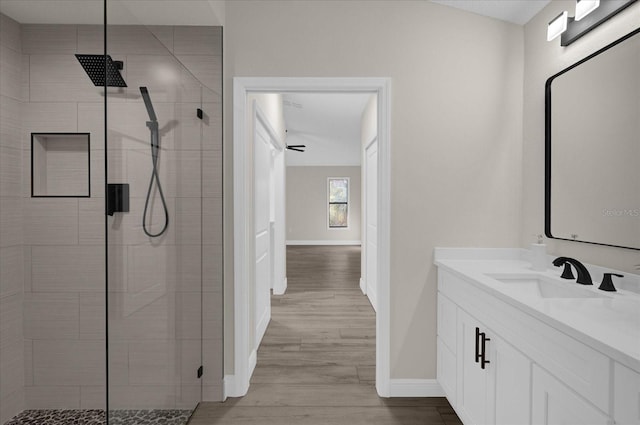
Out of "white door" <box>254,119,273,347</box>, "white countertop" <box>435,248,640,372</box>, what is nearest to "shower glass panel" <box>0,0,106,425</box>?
"white door" <box>254,119,273,347</box>

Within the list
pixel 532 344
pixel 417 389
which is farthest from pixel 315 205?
pixel 532 344

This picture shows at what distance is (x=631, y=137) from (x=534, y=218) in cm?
81

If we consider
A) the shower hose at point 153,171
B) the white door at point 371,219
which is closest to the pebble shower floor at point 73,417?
the shower hose at point 153,171

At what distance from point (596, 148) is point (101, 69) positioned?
7.28 feet

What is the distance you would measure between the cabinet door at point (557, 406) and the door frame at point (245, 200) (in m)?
1.14

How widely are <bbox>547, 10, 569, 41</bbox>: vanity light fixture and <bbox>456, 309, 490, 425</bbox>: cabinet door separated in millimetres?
1515

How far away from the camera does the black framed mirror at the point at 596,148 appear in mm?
1597

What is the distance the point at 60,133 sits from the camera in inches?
76.3

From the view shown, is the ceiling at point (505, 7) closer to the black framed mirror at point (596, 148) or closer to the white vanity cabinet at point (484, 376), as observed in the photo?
the black framed mirror at point (596, 148)

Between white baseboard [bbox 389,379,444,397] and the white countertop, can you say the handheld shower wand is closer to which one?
the white countertop

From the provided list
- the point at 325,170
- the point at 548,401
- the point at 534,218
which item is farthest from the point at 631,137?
the point at 325,170

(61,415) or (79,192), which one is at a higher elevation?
(79,192)

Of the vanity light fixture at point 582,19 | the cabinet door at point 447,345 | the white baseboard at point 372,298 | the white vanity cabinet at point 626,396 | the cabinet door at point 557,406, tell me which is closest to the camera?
the white vanity cabinet at point 626,396

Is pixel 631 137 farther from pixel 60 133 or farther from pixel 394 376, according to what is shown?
pixel 60 133
